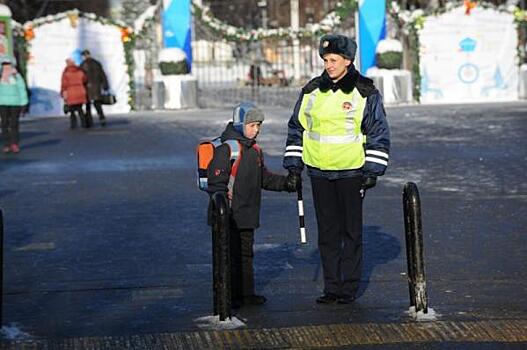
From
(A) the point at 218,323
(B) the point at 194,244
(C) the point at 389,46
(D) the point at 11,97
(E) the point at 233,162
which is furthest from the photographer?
(C) the point at 389,46

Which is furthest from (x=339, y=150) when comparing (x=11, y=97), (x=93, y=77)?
(x=93, y=77)

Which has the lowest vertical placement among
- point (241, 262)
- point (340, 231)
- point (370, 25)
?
point (241, 262)

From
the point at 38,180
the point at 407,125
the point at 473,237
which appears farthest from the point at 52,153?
the point at 473,237

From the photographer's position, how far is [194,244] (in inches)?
438

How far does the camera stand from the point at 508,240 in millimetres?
10961

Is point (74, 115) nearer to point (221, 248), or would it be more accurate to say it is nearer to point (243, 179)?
point (243, 179)

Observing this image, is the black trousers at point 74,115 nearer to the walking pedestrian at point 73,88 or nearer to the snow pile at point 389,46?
the walking pedestrian at point 73,88

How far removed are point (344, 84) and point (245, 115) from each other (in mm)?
634

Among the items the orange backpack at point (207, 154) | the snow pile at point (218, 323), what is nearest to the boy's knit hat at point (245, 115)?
the orange backpack at point (207, 154)

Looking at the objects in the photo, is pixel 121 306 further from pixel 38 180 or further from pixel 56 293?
pixel 38 180

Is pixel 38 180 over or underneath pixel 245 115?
underneath

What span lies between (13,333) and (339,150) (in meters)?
2.24

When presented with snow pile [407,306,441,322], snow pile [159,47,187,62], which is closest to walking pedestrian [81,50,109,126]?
snow pile [159,47,187,62]

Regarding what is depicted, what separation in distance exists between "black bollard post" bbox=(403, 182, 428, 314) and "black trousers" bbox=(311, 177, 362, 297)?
62 cm
